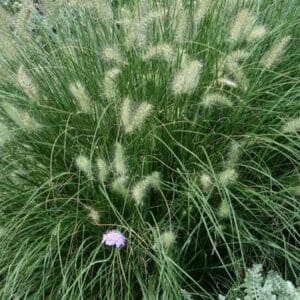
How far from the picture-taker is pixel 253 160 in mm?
2822

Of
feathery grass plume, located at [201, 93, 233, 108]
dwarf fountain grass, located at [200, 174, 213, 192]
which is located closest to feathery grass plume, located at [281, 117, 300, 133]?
feathery grass plume, located at [201, 93, 233, 108]

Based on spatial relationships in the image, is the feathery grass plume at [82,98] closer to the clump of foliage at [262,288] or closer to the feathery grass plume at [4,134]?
the feathery grass plume at [4,134]

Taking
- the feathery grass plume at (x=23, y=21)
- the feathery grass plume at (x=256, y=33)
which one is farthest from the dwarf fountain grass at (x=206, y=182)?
the feathery grass plume at (x=23, y=21)

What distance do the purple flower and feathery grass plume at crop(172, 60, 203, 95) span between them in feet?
1.92

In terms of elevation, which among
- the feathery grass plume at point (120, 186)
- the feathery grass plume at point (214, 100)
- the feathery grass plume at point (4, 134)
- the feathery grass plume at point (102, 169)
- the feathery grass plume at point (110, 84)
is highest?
the feathery grass plume at point (110, 84)

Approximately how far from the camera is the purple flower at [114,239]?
2.56 m

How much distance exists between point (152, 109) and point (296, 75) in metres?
0.77

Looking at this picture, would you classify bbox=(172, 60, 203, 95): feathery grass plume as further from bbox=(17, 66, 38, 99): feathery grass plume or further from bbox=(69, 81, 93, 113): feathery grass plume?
bbox=(17, 66, 38, 99): feathery grass plume

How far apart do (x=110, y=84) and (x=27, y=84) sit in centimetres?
36

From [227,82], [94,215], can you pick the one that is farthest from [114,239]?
[227,82]

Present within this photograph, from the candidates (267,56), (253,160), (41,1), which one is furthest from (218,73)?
(41,1)

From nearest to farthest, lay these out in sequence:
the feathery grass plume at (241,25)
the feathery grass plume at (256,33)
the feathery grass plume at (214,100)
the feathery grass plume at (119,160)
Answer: the feathery grass plume at (119,160), the feathery grass plume at (214,100), the feathery grass plume at (241,25), the feathery grass plume at (256,33)

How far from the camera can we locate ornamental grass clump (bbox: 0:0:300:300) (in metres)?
2.65

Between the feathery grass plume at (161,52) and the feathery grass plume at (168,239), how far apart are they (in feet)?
2.47
